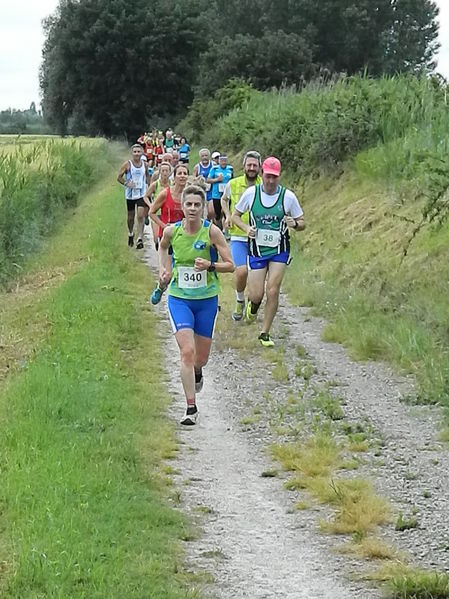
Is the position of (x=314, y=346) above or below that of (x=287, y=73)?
below

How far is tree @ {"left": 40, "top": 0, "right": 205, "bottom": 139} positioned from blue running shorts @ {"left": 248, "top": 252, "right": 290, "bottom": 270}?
51378 mm

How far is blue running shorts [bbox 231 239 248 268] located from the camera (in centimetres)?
1255

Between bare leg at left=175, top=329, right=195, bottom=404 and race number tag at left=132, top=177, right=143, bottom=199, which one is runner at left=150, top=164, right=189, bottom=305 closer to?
bare leg at left=175, top=329, right=195, bottom=404

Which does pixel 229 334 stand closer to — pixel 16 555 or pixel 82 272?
pixel 82 272

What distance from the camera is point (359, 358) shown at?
1106 centimetres

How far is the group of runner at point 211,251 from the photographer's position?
28.2 feet

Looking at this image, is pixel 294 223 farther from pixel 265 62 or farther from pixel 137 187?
pixel 265 62

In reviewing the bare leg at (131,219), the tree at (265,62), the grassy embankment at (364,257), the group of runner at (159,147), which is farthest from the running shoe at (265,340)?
the tree at (265,62)

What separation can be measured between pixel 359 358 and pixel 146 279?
596 cm

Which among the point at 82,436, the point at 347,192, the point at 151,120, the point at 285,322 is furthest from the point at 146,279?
the point at 151,120

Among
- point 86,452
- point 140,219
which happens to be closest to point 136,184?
point 140,219

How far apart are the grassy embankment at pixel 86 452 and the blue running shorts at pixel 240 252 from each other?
52.6 inches

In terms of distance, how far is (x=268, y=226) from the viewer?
11.2 metres

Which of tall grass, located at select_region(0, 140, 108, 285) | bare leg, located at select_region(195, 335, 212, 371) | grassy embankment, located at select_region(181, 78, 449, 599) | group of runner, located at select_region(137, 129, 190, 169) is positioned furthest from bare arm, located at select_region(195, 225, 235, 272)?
group of runner, located at select_region(137, 129, 190, 169)
